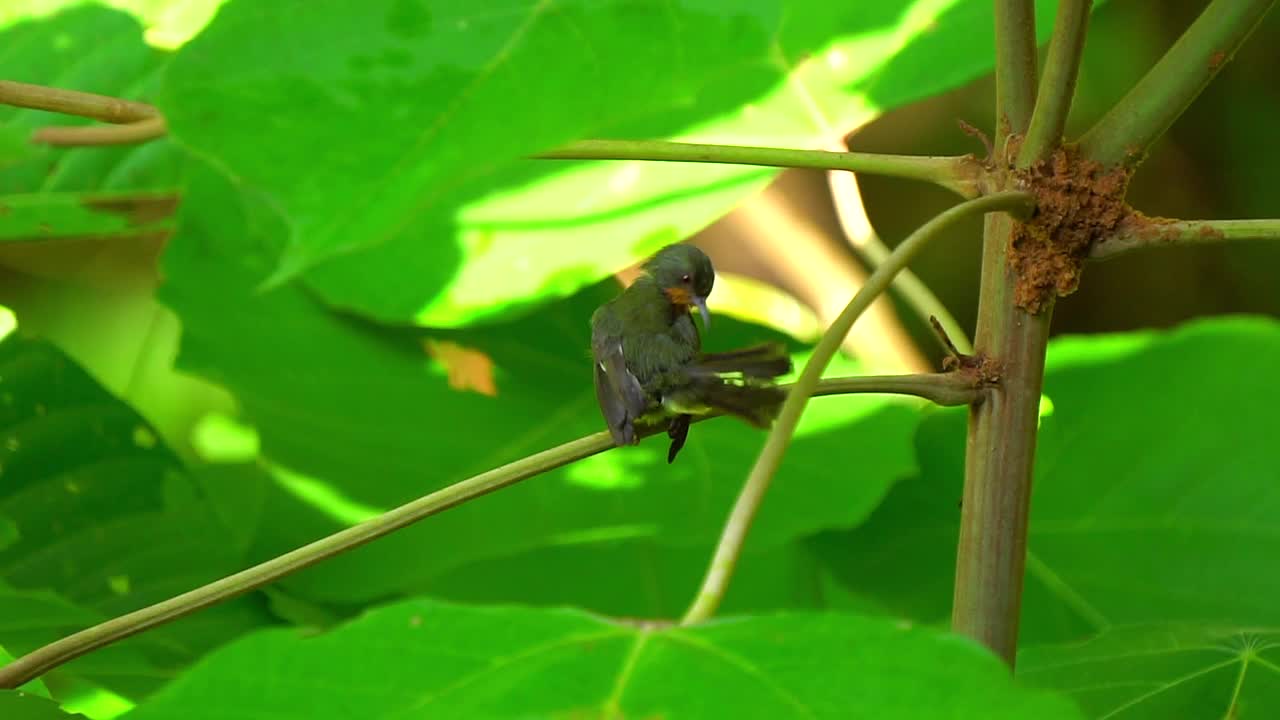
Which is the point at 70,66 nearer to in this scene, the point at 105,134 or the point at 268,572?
the point at 105,134

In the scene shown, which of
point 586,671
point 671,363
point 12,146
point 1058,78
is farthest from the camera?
point 12,146

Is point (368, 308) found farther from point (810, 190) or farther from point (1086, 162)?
point (810, 190)

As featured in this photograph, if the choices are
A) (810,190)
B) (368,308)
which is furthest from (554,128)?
(810,190)

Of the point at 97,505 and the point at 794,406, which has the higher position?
the point at 794,406

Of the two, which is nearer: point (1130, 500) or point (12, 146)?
point (12, 146)

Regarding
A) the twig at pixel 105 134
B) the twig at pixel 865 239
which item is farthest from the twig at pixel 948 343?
the twig at pixel 105 134

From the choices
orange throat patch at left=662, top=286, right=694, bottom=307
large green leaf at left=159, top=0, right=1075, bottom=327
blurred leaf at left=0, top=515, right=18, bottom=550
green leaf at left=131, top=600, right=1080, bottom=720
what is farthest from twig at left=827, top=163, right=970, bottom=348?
blurred leaf at left=0, top=515, right=18, bottom=550

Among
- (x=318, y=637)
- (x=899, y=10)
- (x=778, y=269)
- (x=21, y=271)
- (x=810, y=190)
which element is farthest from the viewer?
(x=810, y=190)

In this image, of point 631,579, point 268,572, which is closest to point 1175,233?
point 268,572
